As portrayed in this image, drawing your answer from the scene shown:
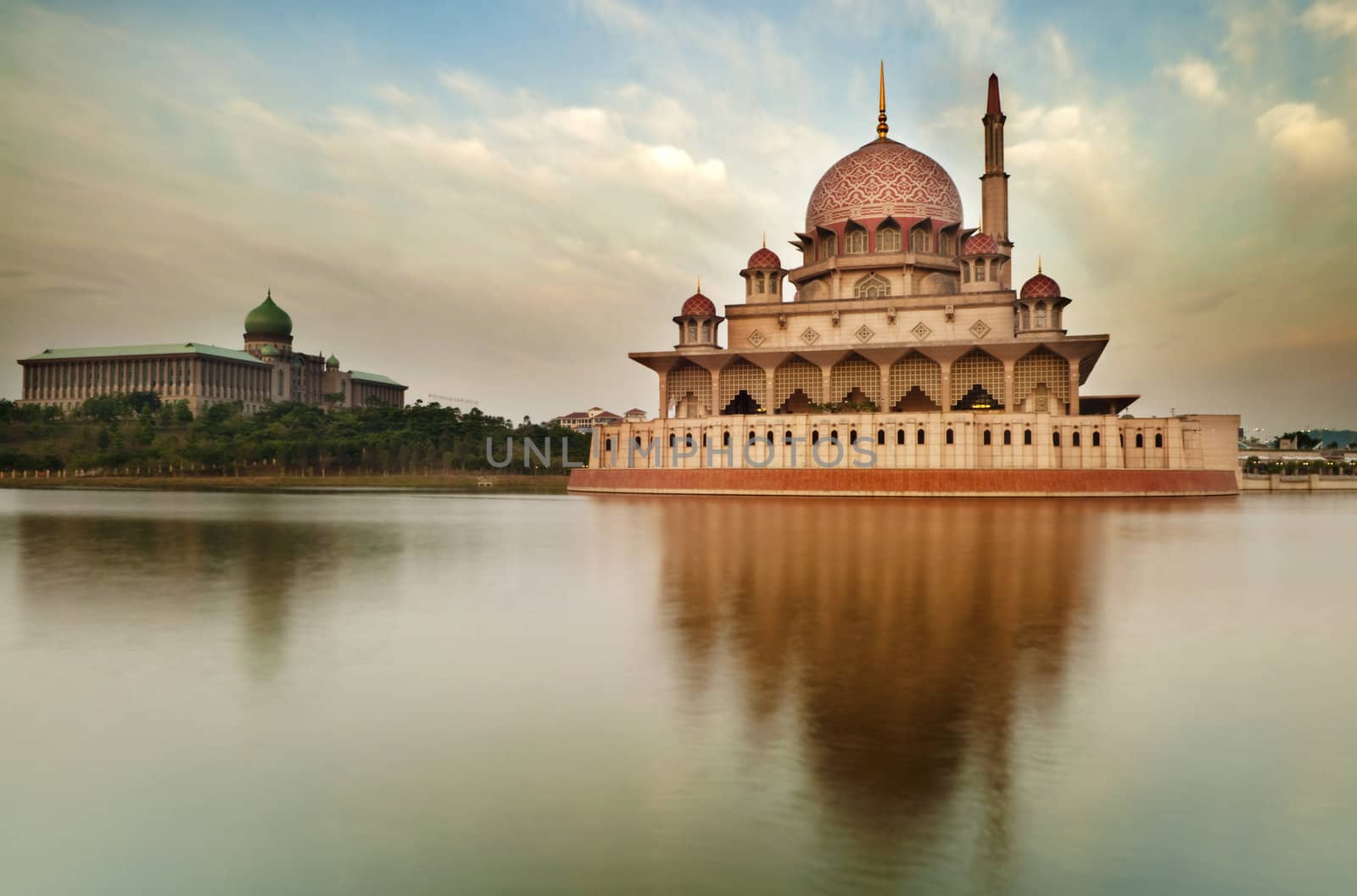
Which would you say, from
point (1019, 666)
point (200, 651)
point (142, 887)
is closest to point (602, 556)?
point (200, 651)

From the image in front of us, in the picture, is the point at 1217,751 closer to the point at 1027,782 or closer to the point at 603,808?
the point at 1027,782

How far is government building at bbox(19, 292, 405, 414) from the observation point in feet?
339

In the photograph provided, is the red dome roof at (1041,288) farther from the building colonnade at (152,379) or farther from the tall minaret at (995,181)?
the building colonnade at (152,379)

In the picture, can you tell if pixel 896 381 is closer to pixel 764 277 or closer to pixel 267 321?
pixel 764 277

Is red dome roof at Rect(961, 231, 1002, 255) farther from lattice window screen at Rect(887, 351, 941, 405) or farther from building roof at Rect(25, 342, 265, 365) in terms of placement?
building roof at Rect(25, 342, 265, 365)

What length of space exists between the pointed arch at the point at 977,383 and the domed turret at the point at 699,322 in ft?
38.4

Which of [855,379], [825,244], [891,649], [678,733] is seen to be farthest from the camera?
[825,244]

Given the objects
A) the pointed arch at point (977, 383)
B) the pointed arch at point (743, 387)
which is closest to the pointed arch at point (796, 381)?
the pointed arch at point (743, 387)

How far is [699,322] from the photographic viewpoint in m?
48.0

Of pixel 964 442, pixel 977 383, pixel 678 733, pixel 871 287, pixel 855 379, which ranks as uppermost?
pixel 871 287

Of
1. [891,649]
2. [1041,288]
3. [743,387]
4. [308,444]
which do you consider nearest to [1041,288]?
[1041,288]

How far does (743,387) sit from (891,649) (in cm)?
4128

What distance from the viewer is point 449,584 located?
1168 cm

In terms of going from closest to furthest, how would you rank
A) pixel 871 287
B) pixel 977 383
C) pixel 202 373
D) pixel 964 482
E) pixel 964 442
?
pixel 964 482 → pixel 964 442 → pixel 977 383 → pixel 871 287 → pixel 202 373
